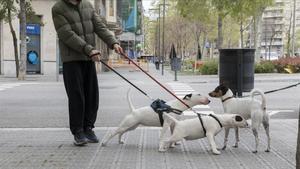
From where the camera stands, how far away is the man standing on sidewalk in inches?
309

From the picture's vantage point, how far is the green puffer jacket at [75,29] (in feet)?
25.5

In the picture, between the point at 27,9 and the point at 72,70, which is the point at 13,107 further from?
the point at 27,9

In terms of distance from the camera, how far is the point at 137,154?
748 centimetres

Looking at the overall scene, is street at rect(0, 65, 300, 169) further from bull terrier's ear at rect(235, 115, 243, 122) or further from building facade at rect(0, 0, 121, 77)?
building facade at rect(0, 0, 121, 77)

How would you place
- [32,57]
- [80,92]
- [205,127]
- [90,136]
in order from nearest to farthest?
[205,127] < [80,92] < [90,136] < [32,57]

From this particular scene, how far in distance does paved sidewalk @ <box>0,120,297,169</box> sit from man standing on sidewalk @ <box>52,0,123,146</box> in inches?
16.0

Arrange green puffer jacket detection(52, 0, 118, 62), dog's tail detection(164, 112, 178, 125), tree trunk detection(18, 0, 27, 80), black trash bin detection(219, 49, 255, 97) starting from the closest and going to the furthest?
dog's tail detection(164, 112, 178, 125) < green puffer jacket detection(52, 0, 118, 62) < black trash bin detection(219, 49, 255, 97) < tree trunk detection(18, 0, 27, 80)

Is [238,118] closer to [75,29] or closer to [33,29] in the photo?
[75,29]

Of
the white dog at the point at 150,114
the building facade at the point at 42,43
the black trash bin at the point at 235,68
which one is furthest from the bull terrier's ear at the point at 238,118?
the building facade at the point at 42,43

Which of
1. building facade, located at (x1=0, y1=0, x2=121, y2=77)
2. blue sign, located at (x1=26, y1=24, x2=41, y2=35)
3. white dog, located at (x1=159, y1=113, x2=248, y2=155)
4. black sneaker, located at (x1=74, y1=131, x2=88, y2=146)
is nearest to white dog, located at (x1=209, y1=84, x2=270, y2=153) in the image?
white dog, located at (x1=159, y1=113, x2=248, y2=155)

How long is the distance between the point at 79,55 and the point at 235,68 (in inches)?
190

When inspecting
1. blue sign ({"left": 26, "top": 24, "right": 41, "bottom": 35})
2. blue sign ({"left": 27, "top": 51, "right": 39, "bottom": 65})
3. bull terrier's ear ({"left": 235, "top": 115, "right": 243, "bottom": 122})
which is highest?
blue sign ({"left": 26, "top": 24, "right": 41, "bottom": 35})

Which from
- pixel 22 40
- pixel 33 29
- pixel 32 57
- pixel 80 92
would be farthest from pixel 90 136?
pixel 33 29

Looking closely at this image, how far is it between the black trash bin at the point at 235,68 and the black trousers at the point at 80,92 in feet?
14.2
